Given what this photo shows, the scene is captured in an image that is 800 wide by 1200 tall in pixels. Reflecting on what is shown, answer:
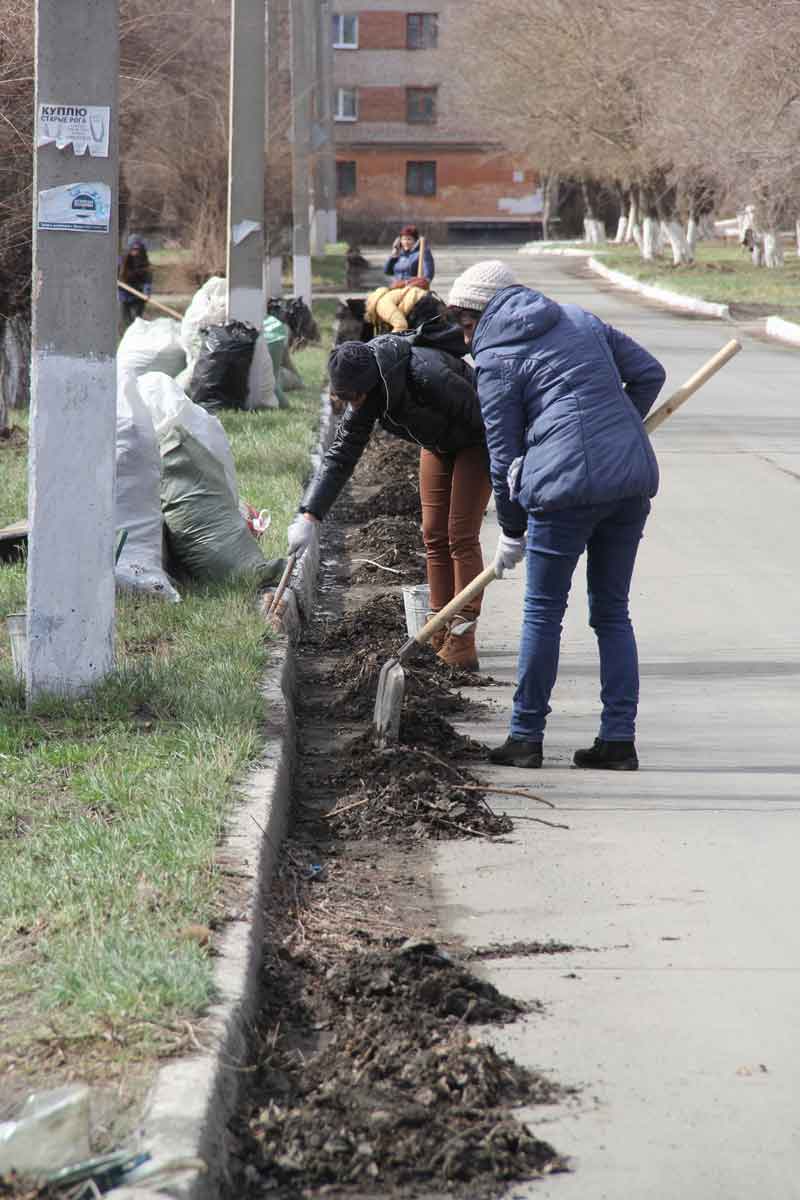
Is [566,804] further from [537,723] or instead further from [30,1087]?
[30,1087]

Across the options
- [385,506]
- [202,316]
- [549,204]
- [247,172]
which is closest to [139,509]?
[385,506]

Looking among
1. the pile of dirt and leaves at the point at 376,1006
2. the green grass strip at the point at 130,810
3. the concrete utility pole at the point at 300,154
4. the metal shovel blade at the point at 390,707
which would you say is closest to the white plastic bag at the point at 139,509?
the green grass strip at the point at 130,810

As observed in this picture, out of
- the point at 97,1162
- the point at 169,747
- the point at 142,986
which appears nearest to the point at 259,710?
the point at 169,747

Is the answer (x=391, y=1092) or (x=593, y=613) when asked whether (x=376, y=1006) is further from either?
(x=593, y=613)

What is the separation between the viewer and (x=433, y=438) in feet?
23.1

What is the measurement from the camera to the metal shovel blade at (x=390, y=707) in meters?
5.87

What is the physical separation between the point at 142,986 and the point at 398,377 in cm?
376

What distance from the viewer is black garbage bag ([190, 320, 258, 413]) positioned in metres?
14.8

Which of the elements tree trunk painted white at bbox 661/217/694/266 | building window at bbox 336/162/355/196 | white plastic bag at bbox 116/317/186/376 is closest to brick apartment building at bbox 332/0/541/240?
building window at bbox 336/162/355/196

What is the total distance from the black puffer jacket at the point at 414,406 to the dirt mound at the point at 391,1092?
9.77 feet

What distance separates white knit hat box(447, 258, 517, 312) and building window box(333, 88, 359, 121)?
73638 millimetres

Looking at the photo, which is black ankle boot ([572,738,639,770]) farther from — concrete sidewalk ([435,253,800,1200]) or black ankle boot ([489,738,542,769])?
black ankle boot ([489,738,542,769])

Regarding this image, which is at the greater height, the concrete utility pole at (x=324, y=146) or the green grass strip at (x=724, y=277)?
the concrete utility pole at (x=324, y=146)

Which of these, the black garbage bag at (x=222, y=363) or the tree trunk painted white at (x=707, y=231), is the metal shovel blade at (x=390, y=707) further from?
the tree trunk painted white at (x=707, y=231)
